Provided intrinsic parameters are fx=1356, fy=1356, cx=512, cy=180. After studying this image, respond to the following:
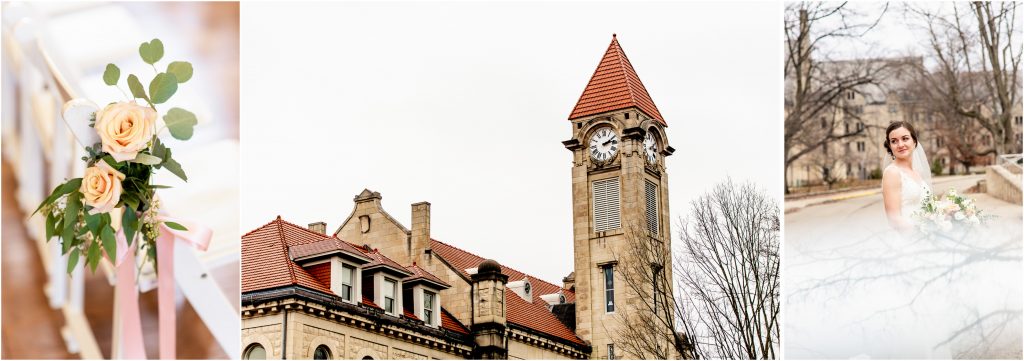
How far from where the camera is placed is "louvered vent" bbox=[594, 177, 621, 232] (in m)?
12.9

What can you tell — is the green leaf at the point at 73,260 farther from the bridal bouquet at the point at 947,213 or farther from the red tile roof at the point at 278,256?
the bridal bouquet at the point at 947,213

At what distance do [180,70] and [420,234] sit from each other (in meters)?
5.63

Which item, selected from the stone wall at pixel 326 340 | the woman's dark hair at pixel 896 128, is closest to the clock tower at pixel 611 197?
the stone wall at pixel 326 340

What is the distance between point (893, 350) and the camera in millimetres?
7844

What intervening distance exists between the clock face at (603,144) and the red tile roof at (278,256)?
2.25 metres

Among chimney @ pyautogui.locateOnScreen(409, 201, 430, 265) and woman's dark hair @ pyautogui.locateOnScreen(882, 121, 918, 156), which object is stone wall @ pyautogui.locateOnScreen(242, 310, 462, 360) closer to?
chimney @ pyautogui.locateOnScreen(409, 201, 430, 265)

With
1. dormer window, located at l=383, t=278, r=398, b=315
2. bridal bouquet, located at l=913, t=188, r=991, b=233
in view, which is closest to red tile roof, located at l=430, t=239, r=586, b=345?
dormer window, located at l=383, t=278, r=398, b=315

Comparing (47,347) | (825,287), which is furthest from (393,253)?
(47,347)

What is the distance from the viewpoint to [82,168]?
6387mm

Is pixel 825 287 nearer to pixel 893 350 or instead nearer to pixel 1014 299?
pixel 893 350

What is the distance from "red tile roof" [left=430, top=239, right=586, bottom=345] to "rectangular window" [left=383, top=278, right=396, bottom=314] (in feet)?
1.69

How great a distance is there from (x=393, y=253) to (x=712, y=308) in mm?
3849

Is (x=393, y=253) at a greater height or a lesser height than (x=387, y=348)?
greater

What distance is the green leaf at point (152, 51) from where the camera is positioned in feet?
21.7
